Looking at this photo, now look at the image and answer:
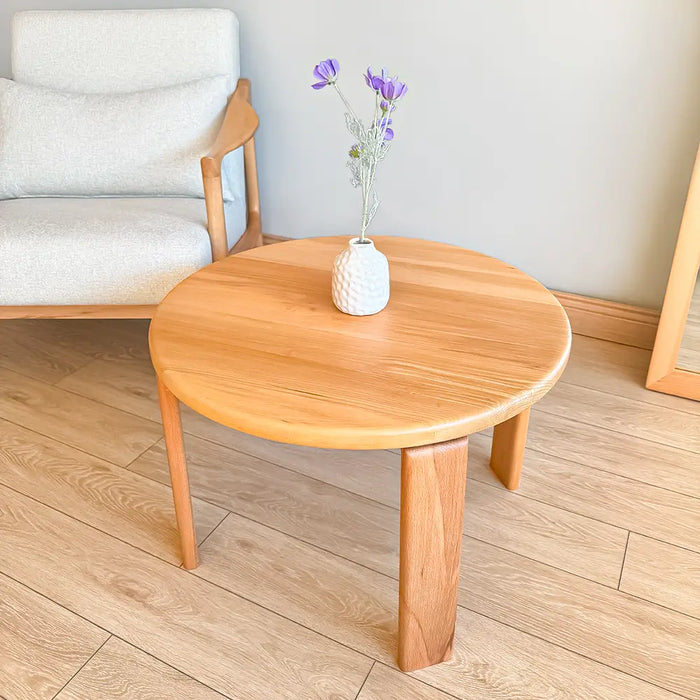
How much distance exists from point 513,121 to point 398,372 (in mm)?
1002

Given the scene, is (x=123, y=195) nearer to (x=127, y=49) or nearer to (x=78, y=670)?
(x=127, y=49)

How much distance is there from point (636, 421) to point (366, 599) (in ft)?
2.48

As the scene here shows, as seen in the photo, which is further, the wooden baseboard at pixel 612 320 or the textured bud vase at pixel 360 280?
the wooden baseboard at pixel 612 320

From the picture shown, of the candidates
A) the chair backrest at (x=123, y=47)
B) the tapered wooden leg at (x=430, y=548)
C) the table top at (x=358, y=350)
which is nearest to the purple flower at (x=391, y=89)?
the table top at (x=358, y=350)

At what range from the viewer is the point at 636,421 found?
4.77 ft

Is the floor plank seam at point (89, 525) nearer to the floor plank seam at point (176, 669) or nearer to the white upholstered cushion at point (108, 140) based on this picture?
the floor plank seam at point (176, 669)

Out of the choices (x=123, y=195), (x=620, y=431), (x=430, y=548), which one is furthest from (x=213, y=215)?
(x=620, y=431)

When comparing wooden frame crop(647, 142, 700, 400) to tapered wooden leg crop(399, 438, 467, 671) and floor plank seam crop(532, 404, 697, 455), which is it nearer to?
floor plank seam crop(532, 404, 697, 455)

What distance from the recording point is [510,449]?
1.23 metres

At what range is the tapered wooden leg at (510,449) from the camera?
1.20m

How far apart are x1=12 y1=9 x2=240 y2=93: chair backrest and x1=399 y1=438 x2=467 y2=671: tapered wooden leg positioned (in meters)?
1.31

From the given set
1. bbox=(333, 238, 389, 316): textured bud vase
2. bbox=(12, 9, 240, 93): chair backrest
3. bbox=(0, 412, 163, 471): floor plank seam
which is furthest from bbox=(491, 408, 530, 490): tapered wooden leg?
bbox=(12, 9, 240, 93): chair backrest

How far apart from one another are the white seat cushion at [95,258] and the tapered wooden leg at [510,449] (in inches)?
27.9

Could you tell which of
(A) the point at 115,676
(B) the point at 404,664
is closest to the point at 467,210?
(B) the point at 404,664
